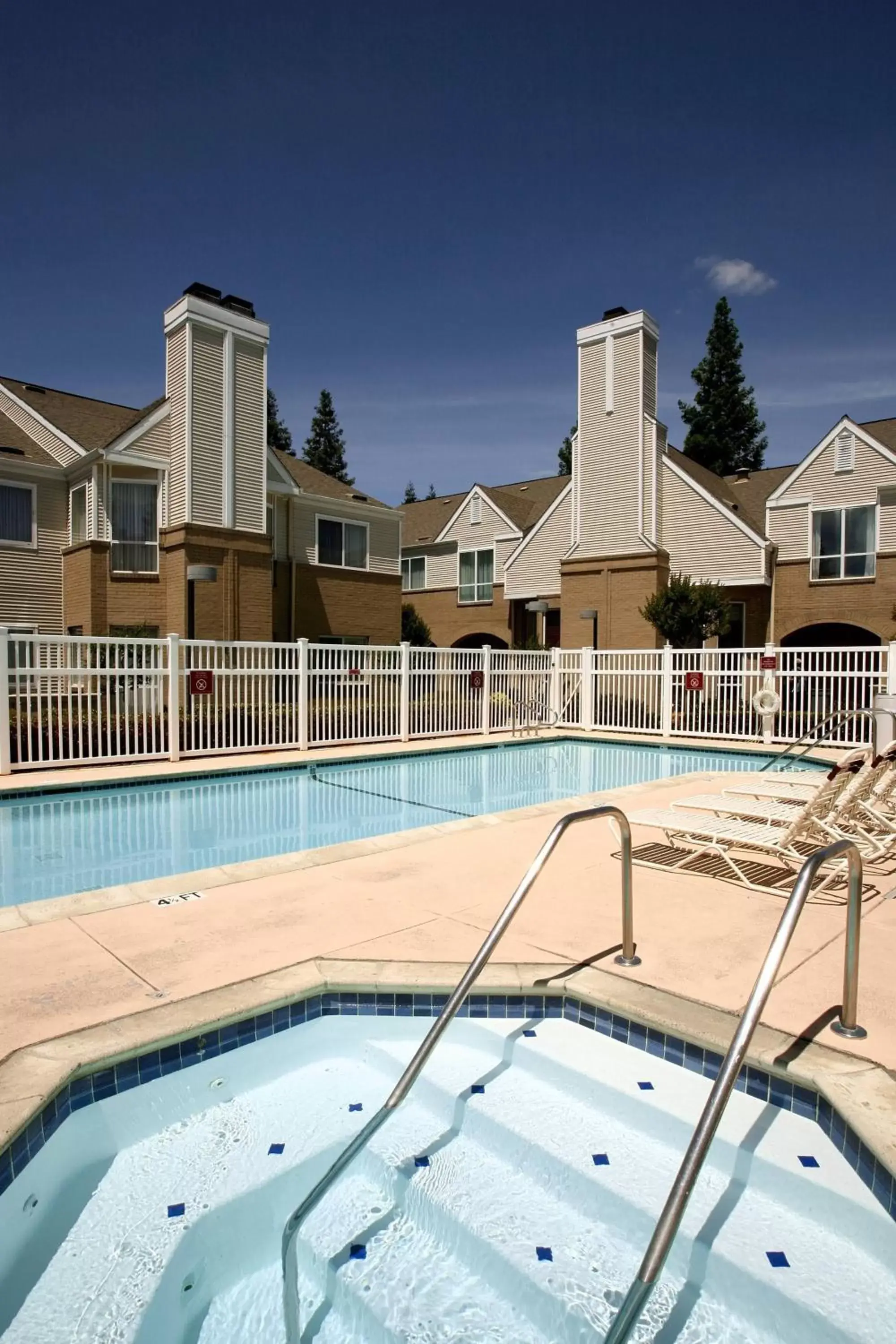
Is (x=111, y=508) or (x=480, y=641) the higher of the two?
(x=111, y=508)

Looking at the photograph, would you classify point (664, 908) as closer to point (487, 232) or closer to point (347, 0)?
point (347, 0)

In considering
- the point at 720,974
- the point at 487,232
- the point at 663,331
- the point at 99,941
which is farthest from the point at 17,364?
the point at 720,974

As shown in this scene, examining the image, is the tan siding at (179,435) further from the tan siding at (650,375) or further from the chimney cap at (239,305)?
the tan siding at (650,375)

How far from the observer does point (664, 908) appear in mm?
5148

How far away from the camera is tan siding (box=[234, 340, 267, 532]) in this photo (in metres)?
21.3

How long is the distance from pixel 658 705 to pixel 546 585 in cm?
1205

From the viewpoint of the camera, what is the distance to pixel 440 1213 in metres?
2.73

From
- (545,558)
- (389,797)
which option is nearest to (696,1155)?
(389,797)

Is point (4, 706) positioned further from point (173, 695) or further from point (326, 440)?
point (326, 440)

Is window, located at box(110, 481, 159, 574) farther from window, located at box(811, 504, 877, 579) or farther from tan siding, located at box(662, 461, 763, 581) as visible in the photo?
window, located at box(811, 504, 877, 579)

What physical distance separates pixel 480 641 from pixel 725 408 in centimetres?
2393

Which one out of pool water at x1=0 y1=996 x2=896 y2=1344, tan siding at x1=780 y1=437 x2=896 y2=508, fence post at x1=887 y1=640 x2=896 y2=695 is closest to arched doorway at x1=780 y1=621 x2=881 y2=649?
tan siding at x1=780 y1=437 x2=896 y2=508

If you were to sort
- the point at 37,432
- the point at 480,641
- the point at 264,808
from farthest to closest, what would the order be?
the point at 480,641
the point at 37,432
the point at 264,808

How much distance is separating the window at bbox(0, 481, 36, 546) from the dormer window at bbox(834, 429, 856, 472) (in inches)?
892
